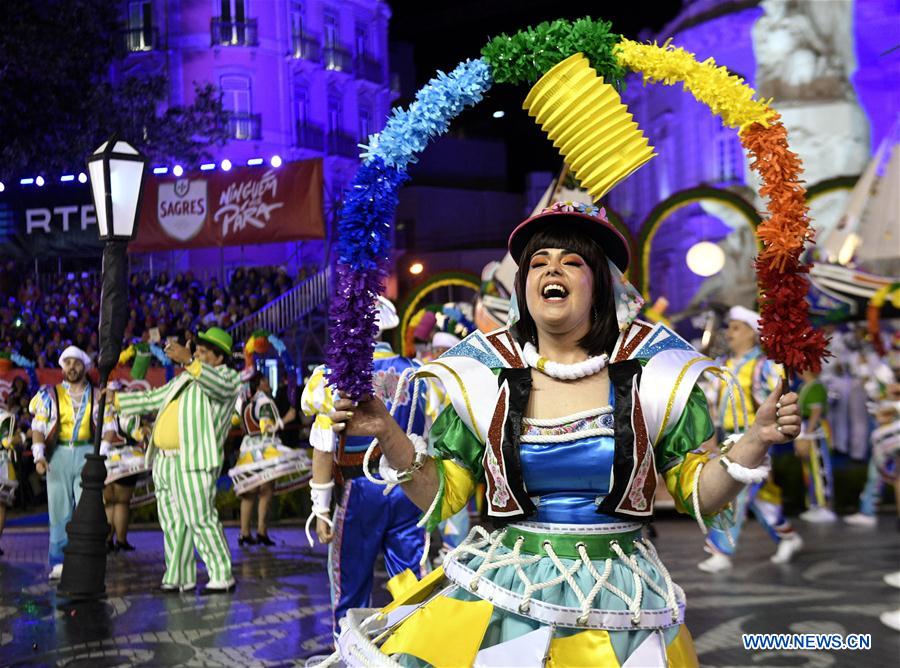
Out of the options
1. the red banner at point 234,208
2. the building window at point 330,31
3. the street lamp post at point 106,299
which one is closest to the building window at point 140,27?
the building window at point 330,31

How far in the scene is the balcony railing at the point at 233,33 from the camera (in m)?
27.8

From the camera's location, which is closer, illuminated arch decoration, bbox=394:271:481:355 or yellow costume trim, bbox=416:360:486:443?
yellow costume trim, bbox=416:360:486:443

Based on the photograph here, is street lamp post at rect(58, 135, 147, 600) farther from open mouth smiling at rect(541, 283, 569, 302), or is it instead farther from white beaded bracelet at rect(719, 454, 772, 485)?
white beaded bracelet at rect(719, 454, 772, 485)

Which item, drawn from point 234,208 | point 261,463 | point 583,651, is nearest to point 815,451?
point 261,463

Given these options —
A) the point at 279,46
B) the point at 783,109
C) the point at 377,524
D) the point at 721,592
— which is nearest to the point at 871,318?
the point at 721,592

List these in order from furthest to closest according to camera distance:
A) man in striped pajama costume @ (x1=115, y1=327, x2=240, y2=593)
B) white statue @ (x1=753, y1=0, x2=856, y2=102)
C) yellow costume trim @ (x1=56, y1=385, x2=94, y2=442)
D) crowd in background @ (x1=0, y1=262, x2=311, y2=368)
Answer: white statue @ (x1=753, y1=0, x2=856, y2=102), crowd in background @ (x1=0, y1=262, x2=311, y2=368), yellow costume trim @ (x1=56, y1=385, x2=94, y2=442), man in striped pajama costume @ (x1=115, y1=327, x2=240, y2=593)

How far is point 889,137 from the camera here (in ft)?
83.5

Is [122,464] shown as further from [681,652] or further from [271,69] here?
[271,69]

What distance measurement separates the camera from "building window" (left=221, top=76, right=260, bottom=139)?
27.9 m

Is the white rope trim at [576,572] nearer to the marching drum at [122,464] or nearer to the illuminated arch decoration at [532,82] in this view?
the illuminated arch decoration at [532,82]

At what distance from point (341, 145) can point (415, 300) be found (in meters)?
16.6

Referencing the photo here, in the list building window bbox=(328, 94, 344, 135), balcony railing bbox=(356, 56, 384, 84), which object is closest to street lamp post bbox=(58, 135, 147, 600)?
building window bbox=(328, 94, 344, 135)

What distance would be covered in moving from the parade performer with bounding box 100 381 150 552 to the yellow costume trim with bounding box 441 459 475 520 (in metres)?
8.25

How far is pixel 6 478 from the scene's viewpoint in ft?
39.8
